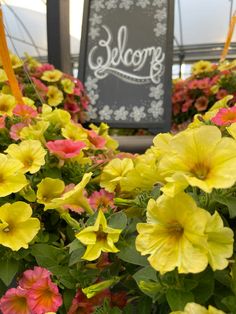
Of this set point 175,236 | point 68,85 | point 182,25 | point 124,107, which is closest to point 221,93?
point 124,107

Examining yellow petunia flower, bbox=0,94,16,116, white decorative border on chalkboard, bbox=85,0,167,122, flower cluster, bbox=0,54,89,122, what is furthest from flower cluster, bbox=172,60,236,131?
yellow petunia flower, bbox=0,94,16,116

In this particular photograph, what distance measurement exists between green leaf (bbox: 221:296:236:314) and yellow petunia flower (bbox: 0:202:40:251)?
9.8 inches

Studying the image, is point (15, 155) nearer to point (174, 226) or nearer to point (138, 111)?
point (174, 226)

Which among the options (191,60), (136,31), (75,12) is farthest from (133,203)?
(191,60)

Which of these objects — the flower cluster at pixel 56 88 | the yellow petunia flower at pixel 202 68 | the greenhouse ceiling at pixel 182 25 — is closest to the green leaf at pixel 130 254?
the flower cluster at pixel 56 88

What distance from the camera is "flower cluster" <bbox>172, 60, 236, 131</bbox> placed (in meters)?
1.73

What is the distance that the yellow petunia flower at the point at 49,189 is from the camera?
0.61m

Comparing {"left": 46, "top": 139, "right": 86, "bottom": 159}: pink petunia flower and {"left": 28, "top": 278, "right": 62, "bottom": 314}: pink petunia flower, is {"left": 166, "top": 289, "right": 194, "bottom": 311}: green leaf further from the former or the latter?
{"left": 46, "top": 139, "right": 86, "bottom": 159}: pink petunia flower

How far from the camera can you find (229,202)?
0.39m

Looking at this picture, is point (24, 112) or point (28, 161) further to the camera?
point (24, 112)

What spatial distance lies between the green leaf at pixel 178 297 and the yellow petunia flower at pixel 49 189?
0.89 ft

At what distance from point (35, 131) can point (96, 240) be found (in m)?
0.33

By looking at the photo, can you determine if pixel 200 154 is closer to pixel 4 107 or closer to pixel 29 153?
pixel 29 153

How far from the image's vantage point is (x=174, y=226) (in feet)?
1.22
